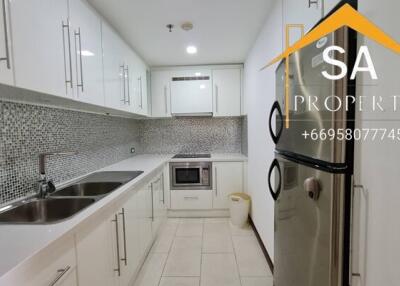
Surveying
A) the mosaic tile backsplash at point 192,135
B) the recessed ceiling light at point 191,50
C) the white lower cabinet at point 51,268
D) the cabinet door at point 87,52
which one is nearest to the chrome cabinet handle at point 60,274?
the white lower cabinet at point 51,268

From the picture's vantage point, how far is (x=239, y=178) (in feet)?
11.0

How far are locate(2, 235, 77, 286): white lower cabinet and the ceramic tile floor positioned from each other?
1181 mm

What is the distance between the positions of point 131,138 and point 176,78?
1.24 metres

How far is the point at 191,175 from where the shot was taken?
338 centimetres

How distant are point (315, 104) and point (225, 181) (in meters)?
2.44

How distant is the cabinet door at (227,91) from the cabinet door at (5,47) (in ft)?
9.34

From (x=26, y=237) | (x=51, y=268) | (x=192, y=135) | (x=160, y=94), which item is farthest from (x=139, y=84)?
A: (x=51, y=268)

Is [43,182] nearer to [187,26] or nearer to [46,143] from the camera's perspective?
[46,143]

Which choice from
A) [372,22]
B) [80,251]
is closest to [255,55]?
[372,22]

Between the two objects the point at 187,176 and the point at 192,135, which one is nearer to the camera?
the point at 187,176

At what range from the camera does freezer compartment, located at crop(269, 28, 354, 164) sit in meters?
0.93

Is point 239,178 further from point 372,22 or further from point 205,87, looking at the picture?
point 372,22

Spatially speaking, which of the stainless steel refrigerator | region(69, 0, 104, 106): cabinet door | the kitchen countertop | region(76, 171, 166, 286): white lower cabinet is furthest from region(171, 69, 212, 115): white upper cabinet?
→ the kitchen countertop

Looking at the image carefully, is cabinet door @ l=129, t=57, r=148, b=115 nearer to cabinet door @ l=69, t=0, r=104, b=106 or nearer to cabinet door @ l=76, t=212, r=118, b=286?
cabinet door @ l=69, t=0, r=104, b=106
